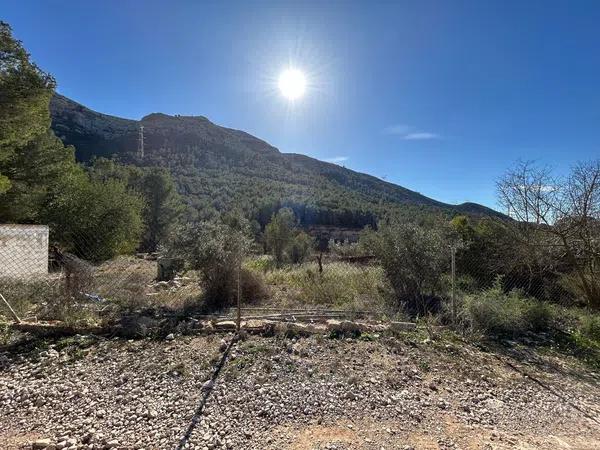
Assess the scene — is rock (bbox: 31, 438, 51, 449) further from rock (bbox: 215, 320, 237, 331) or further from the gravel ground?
rock (bbox: 215, 320, 237, 331)

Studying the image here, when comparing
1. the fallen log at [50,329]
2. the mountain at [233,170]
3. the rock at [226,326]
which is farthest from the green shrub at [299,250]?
the mountain at [233,170]

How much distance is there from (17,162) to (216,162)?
1394 inches

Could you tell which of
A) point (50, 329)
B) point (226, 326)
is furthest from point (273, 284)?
point (50, 329)

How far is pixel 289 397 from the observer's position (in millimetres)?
3510

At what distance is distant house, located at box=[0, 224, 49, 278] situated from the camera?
812 cm

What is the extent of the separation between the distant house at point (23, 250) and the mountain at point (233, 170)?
70.8 ft

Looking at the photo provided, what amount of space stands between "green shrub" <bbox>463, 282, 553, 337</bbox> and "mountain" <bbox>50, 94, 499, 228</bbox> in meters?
23.4

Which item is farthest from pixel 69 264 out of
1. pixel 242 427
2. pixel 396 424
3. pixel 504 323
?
pixel 504 323

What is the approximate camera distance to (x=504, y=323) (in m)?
6.02

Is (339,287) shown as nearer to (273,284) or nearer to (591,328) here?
(273,284)

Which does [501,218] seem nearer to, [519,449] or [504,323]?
[504,323]

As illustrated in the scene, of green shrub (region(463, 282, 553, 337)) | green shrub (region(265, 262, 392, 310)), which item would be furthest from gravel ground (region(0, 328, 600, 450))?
green shrub (region(265, 262, 392, 310))

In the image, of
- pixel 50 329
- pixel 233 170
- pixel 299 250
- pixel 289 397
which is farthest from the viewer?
pixel 233 170

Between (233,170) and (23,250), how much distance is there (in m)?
39.2
